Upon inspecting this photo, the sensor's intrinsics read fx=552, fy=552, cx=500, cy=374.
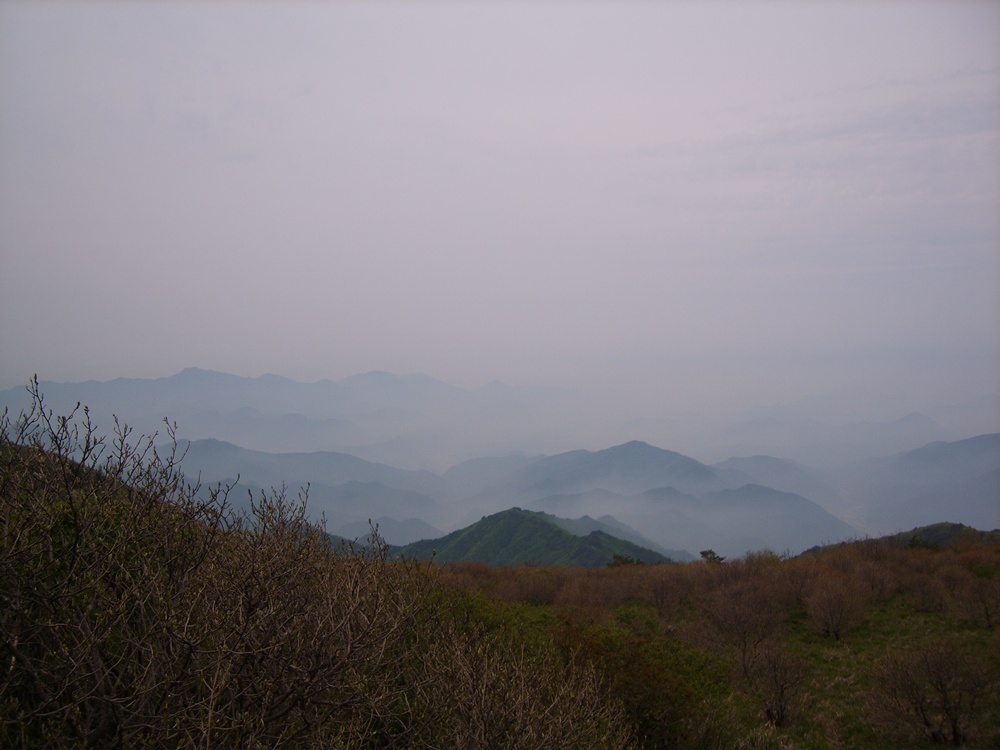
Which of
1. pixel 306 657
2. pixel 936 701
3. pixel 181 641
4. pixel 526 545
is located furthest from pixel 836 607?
pixel 526 545

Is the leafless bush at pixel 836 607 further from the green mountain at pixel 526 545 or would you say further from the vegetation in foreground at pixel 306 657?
the green mountain at pixel 526 545

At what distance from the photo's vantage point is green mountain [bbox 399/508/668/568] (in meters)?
69.1

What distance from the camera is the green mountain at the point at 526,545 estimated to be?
69.1 metres

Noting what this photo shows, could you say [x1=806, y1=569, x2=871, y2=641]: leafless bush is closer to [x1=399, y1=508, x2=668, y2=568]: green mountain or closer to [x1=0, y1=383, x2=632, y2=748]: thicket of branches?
[x1=0, y1=383, x2=632, y2=748]: thicket of branches

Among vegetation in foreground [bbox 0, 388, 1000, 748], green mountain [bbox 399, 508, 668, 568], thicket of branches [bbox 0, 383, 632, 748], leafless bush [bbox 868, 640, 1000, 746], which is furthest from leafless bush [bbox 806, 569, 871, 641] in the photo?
green mountain [bbox 399, 508, 668, 568]

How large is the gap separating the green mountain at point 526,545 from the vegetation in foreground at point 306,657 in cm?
5193

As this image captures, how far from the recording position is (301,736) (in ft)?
23.1

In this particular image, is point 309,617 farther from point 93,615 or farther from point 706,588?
point 706,588

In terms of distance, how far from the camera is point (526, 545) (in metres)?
77.1

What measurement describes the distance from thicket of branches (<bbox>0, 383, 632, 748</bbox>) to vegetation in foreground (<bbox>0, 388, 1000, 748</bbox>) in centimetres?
4

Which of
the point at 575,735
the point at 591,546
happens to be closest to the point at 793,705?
the point at 575,735

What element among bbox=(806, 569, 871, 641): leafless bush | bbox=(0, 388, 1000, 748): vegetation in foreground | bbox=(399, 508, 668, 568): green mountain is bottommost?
bbox=(399, 508, 668, 568): green mountain

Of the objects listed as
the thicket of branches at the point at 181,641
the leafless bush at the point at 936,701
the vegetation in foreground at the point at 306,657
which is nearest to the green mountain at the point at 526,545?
the vegetation in foreground at the point at 306,657

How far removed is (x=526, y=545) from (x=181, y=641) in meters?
74.8
